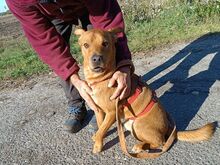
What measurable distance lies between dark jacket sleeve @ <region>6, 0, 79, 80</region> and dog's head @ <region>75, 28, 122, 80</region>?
0.95ft

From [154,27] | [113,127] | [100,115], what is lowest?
[154,27]

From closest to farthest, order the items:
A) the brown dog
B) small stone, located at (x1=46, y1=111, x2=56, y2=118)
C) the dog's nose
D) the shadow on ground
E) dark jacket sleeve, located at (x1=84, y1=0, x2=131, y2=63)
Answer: the dog's nose < the brown dog < dark jacket sleeve, located at (x1=84, y1=0, x2=131, y2=63) < the shadow on ground < small stone, located at (x1=46, y1=111, x2=56, y2=118)

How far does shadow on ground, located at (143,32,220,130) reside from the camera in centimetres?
402

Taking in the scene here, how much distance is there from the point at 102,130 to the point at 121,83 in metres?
0.46

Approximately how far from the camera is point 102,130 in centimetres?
338

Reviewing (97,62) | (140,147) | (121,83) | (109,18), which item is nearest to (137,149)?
(140,147)

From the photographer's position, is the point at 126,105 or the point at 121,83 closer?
the point at 121,83

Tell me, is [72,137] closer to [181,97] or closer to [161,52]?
[181,97]

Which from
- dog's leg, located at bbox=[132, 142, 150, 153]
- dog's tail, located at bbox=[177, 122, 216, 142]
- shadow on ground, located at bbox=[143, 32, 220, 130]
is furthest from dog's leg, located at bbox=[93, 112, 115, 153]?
shadow on ground, located at bbox=[143, 32, 220, 130]

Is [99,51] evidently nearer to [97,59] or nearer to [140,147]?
[97,59]

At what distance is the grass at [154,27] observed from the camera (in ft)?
21.7

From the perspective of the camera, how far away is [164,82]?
16.1 feet

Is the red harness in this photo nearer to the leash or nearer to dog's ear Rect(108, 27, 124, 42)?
the leash

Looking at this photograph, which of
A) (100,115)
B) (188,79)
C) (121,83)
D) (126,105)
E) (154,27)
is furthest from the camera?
(154,27)
